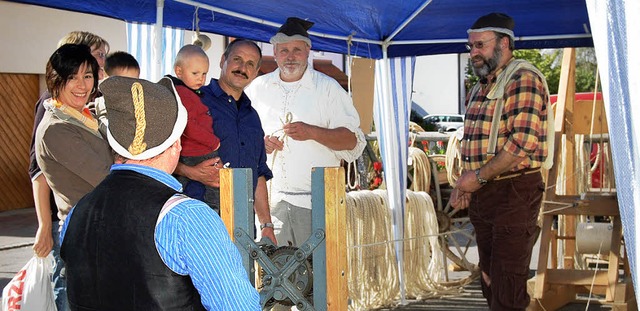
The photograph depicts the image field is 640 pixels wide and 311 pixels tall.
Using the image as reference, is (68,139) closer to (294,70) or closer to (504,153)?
(294,70)

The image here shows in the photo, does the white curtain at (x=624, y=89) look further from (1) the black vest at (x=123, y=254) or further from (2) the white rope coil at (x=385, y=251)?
(2) the white rope coil at (x=385, y=251)

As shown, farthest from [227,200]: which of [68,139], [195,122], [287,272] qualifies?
[68,139]

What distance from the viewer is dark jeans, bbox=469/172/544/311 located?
4777 mm

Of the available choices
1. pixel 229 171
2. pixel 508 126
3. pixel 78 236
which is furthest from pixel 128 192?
pixel 508 126

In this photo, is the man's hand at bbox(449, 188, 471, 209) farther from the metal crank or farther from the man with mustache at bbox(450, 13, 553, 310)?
the metal crank

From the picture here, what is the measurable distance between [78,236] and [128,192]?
185 mm

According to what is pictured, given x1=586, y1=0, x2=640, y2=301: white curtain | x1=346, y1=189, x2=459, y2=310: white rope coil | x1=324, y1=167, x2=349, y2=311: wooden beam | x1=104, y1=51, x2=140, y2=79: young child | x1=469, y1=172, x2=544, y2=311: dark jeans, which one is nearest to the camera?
x1=586, y1=0, x2=640, y2=301: white curtain

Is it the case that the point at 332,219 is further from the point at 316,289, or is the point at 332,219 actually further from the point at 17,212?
the point at 17,212

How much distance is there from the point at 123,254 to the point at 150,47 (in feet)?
9.89

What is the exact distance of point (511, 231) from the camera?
4.77m

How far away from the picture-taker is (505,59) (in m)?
4.89

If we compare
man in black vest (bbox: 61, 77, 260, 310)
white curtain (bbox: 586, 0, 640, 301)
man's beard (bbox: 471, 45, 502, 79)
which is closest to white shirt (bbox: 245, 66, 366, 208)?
man's beard (bbox: 471, 45, 502, 79)

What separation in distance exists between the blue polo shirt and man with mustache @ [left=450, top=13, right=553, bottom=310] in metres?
1.21

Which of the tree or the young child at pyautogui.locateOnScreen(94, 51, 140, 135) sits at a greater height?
the tree
